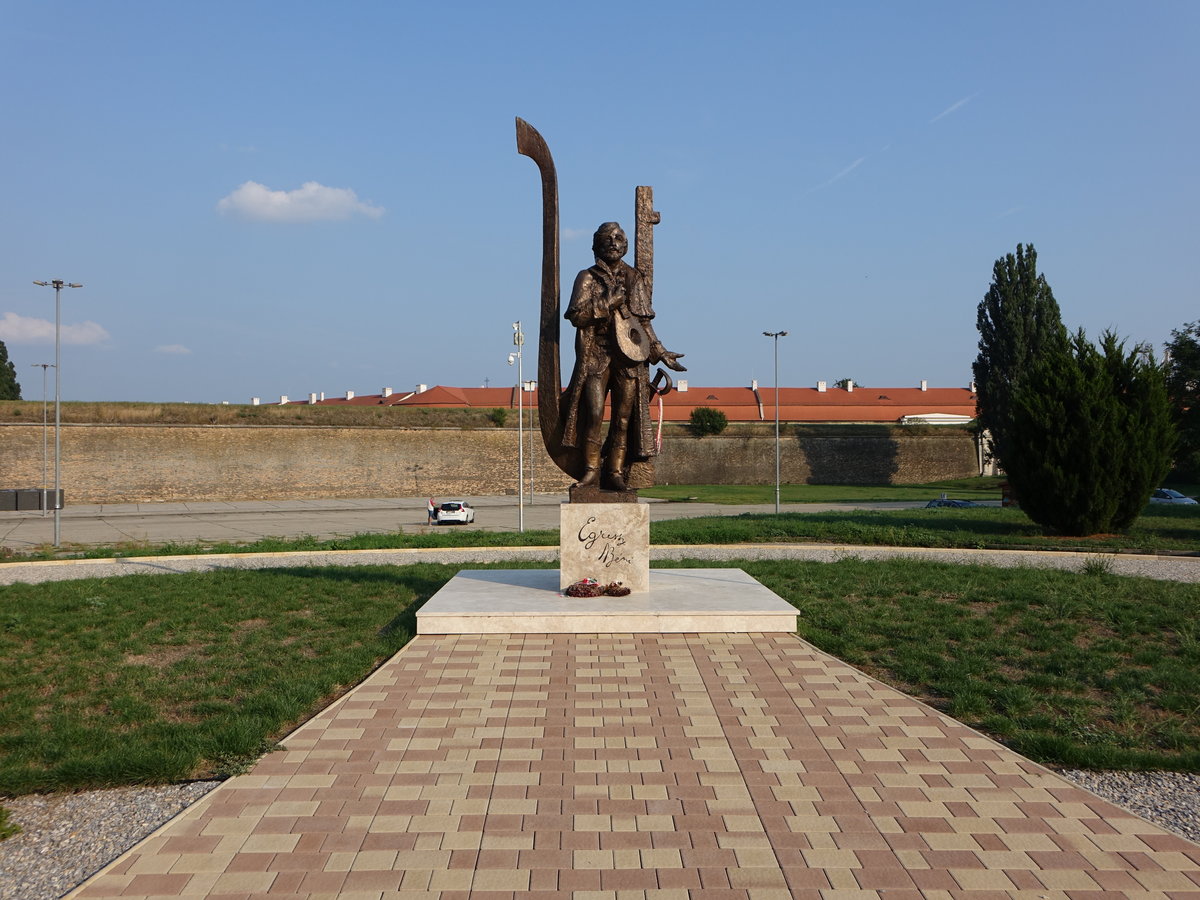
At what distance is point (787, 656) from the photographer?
259 inches

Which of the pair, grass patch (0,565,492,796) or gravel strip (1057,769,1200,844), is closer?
gravel strip (1057,769,1200,844)

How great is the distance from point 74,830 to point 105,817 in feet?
0.46

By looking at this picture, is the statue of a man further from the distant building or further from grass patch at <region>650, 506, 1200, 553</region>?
the distant building

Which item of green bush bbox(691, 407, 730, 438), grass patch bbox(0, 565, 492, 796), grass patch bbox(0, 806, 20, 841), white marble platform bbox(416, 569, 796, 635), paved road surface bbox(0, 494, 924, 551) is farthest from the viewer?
green bush bbox(691, 407, 730, 438)

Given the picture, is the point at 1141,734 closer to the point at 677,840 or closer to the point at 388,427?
the point at 677,840

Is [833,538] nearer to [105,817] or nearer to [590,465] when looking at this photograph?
[590,465]

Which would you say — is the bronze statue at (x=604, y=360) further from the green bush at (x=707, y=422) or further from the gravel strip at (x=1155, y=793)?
the green bush at (x=707, y=422)

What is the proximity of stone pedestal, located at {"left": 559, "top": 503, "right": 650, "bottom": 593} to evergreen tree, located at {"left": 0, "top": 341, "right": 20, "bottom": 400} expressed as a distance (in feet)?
193

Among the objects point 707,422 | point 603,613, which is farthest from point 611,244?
point 707,422

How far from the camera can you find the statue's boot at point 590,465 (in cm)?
834

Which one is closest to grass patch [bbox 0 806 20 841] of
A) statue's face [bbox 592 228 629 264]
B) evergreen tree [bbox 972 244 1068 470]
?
statue's face [bbox 592 228 629 264]

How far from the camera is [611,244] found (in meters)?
8.11

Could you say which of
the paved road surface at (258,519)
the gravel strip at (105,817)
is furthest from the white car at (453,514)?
the gravel strip at (105,817)

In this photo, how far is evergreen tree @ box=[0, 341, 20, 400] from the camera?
55.5 meters
